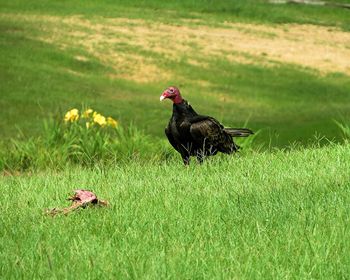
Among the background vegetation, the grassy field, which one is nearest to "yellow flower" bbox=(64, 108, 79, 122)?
the background vegetation

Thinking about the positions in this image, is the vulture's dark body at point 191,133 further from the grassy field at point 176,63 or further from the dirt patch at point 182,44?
the dirt patch at point 182,44

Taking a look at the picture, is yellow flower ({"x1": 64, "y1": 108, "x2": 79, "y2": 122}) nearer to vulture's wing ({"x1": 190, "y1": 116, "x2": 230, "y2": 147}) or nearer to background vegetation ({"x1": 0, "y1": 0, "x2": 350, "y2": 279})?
background vegetation ({"x1": 0, "y1": 0, "x2": 350, "y2": 279})

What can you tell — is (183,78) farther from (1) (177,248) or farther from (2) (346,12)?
(1) (177,248)

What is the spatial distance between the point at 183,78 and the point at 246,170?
11.5 metres

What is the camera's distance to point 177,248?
16.8 ft

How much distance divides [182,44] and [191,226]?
16925 mm

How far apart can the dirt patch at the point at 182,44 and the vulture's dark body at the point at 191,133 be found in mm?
9685

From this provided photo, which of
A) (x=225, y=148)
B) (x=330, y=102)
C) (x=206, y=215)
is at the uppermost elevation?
(x=206, y=215)

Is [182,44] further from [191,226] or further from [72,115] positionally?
[191,226]

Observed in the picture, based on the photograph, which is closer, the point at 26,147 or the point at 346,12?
the point at 26,147

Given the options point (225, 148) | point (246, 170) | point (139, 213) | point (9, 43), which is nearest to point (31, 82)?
point (9, 43)

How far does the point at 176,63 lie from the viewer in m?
20.4

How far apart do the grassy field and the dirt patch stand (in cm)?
3

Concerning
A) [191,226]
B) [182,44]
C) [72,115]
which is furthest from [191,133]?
[182,44]
